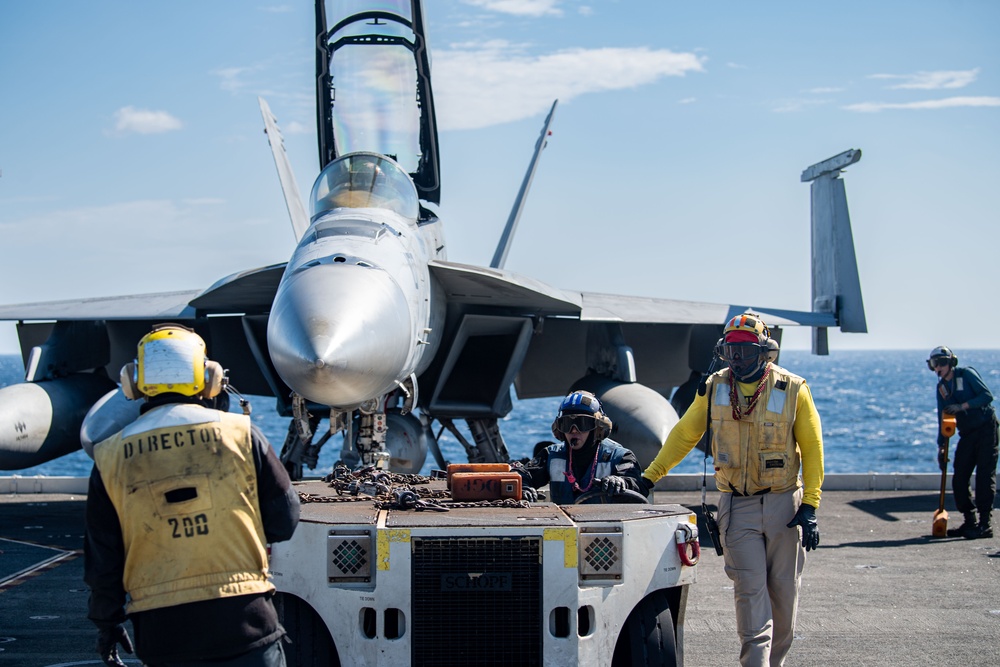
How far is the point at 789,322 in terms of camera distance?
12.4 metres

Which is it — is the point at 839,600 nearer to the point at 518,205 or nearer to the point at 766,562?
the point at 766,562

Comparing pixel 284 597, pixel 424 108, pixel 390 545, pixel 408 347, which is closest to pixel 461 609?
pixel 390 545

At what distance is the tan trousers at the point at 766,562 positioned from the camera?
4.87 meters

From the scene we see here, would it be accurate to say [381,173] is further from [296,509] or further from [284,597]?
[296,509]

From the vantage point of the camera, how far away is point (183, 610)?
327cm

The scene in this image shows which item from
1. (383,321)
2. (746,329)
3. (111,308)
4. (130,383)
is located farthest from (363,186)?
(130,383)

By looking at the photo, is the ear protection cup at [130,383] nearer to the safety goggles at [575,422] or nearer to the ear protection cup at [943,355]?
the safety goggles at [575,422]

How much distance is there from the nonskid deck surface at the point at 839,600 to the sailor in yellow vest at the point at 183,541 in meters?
2.85

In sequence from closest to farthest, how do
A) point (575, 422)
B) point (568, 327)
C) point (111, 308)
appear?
point (575, 422) → point (111, 308) → point (568, 327)

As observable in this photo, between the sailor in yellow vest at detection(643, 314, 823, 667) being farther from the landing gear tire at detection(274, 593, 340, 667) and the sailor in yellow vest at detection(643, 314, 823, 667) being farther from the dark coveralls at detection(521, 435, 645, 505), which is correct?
the landing gear tire at detection(274, 593, 340, 667)

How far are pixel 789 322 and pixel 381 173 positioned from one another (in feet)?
18.7

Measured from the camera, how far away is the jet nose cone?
5.86m

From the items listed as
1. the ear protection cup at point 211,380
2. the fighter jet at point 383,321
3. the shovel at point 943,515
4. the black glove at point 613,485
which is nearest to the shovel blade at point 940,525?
the shovel at point 943,515

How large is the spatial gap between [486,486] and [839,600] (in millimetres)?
3530
